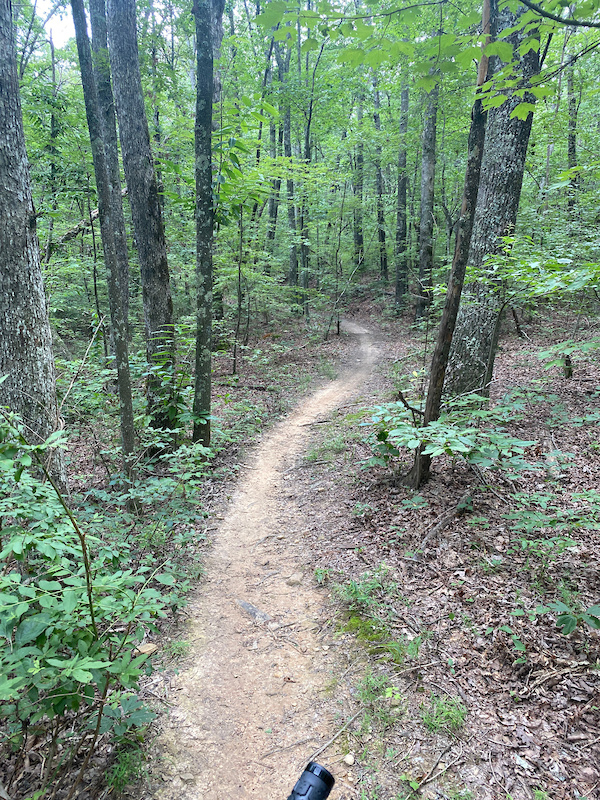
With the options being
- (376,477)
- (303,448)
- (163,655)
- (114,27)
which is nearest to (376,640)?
(163,655)

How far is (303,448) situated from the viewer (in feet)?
27.1

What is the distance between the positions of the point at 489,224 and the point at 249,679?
6735 mm

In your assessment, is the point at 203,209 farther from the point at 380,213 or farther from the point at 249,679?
the point at 380,213

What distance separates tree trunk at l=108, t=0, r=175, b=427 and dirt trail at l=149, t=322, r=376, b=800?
282 centimetres

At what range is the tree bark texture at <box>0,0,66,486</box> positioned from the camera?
Result: 426cm

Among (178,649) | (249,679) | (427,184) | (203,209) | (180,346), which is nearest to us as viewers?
(249,679)

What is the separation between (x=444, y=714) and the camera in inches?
118

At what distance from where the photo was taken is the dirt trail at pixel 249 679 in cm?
286

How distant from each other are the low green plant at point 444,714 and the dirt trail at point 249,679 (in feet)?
2.09

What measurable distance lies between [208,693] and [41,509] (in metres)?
2.08

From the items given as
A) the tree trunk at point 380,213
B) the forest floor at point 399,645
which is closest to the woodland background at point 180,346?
the forest floor at point 399,645

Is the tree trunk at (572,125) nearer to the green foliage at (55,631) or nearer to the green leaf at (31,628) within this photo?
the green foliage at (55,631)

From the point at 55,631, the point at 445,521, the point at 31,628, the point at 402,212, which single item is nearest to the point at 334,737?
the point at 55,631

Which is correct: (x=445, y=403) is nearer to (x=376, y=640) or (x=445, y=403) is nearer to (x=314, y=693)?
(x=376, y=640)
